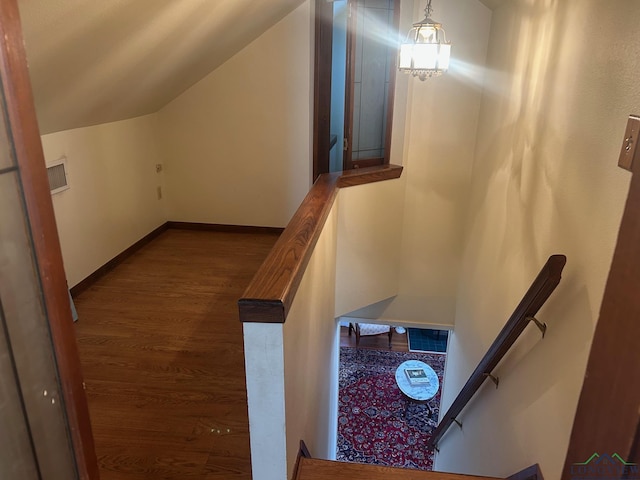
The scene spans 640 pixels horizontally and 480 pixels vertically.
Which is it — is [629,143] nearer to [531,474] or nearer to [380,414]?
[531,474]

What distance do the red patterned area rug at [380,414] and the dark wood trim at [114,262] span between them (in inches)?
126

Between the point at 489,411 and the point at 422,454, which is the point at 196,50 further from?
the point at 422,454

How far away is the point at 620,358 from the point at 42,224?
1125mm

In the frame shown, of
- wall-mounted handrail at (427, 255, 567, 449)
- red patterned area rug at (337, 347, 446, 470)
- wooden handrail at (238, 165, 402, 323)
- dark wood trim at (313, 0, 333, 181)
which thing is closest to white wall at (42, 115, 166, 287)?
dark wood trim at (313, 0, 333, 181)

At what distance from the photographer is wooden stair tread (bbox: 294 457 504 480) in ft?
6.20

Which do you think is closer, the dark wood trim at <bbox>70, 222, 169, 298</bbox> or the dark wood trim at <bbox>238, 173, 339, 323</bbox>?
the dark wood trim at <bbox>238, 173, 339, 323</bbox>

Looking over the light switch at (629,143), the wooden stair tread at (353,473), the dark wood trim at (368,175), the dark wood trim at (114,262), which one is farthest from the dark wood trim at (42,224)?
the dark wood trim at (368,175)

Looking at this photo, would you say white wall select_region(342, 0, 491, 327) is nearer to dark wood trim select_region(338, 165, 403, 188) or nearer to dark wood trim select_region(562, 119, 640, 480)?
dark wood trim select_region(338, 165, 403, 188)

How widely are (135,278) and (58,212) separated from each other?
77 centimetres

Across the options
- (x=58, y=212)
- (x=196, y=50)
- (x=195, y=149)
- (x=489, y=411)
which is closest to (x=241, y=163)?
(x=195, y=149)

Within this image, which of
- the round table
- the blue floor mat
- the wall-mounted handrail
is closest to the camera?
the wall-mounted handrail

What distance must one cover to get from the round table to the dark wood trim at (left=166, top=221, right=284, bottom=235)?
3.00m

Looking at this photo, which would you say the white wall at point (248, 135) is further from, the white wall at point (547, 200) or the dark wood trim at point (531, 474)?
the dark wood trim at point (531, 474)

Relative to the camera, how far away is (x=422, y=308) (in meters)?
4.36
